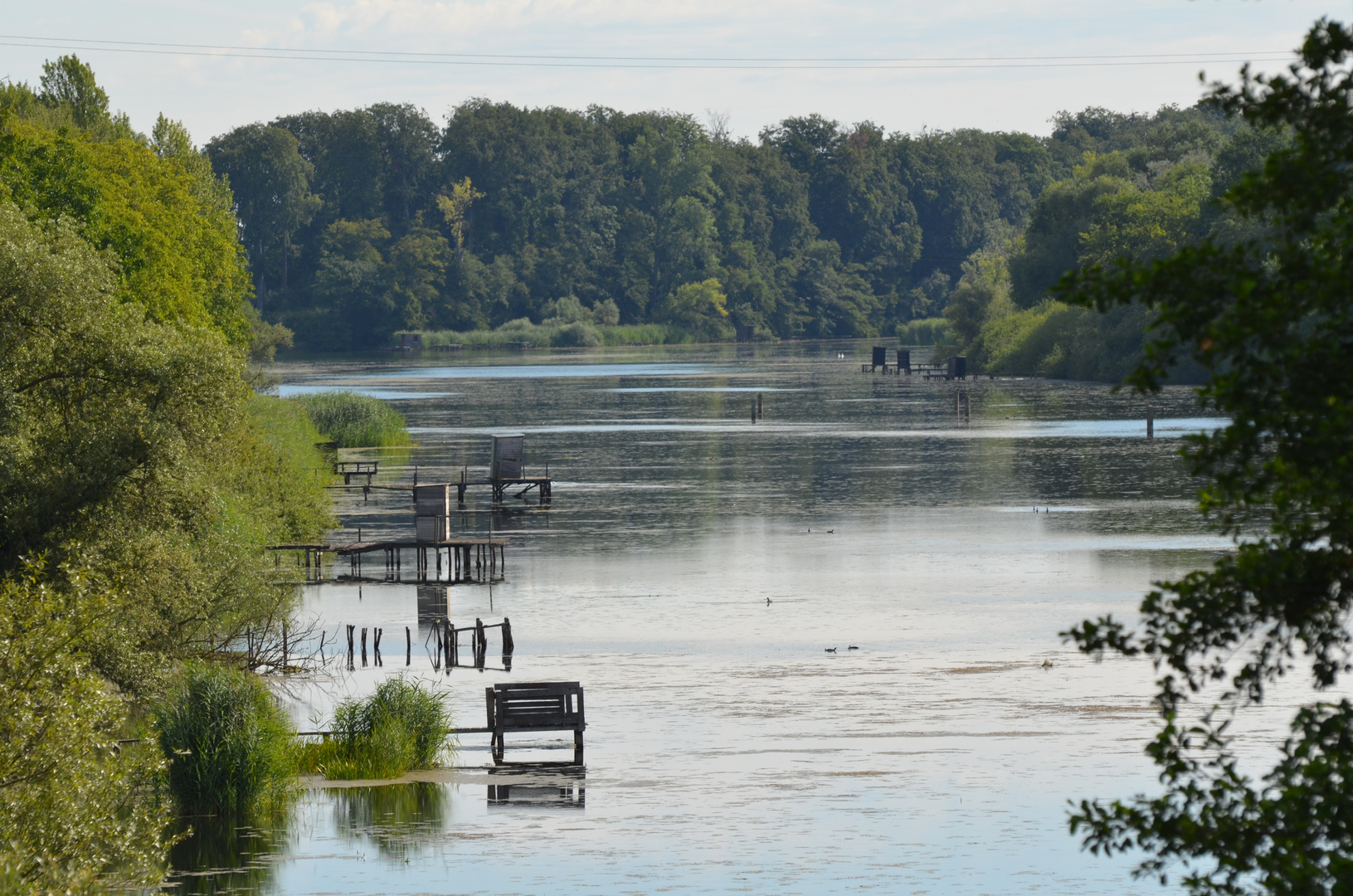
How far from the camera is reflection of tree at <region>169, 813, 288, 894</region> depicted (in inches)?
827

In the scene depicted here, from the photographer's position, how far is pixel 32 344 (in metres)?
29.4

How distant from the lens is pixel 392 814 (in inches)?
939

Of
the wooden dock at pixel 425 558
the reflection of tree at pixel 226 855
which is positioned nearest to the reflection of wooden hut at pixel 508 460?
the wooden dock at pixel 425 558

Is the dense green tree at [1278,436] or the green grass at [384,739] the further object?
the green grass at [384,739]

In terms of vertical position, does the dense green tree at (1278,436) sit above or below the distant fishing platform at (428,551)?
above

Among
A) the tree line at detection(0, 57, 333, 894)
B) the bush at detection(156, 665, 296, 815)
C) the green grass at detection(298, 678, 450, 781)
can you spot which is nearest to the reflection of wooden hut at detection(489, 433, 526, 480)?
the tree line at detection(0, 57, 333, 894)

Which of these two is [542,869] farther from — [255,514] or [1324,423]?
[255,514]

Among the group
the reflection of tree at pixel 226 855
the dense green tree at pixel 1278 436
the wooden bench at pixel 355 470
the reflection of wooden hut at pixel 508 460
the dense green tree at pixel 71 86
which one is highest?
the dense green tree at pixel 71 86

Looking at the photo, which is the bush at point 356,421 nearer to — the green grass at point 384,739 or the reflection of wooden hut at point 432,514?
the reflection of wooden hut at point 432,514

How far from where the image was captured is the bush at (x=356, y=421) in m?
80.1

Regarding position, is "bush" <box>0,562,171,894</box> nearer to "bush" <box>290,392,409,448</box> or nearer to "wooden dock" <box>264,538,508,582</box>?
"wooden dock" <box>264,538,508,582</box>

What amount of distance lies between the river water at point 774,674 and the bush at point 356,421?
4658mm

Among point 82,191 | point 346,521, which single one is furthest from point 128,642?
point 82,191

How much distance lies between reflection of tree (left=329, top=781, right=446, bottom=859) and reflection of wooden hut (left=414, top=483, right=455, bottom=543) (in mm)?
21614
